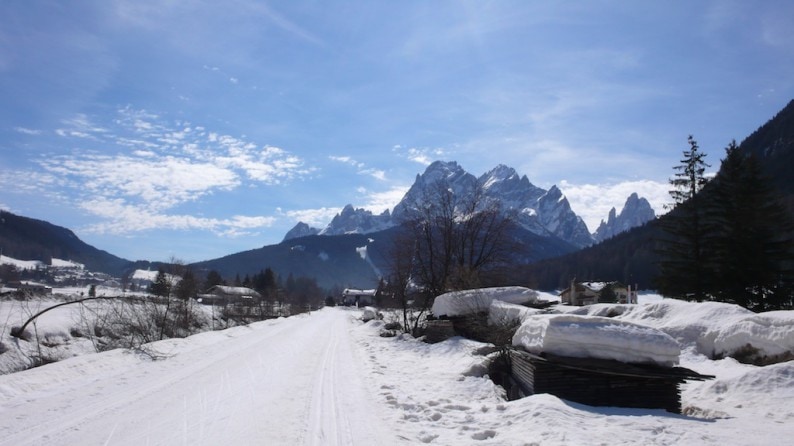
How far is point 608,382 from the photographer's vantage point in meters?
9.23

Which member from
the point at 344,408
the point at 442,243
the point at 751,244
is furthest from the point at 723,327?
the point at 442,243

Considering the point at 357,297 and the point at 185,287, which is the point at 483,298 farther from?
the point at 357,297

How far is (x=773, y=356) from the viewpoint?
11.4 meters

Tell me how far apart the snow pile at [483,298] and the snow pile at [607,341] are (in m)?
9.45

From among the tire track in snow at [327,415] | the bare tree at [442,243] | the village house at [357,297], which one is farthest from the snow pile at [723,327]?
the village house at [357,297]

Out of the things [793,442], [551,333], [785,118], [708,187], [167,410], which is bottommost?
[167,410]

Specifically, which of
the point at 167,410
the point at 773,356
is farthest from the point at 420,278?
the point at 167,410

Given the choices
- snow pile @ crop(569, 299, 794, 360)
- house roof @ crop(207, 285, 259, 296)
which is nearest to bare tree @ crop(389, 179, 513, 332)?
snow pile @ crop(569, 299, 794, 360)

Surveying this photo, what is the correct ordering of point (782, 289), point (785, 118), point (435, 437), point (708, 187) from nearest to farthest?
1. point (435, 437)
2. point (782, 289)
3. point (708, 187)
4. point (785, 118)

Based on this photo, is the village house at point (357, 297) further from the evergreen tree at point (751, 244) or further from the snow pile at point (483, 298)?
the snow pile at point (483, 298)

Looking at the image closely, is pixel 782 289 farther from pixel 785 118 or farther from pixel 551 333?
pixel 785 118

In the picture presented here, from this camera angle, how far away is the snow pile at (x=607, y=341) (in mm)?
9352

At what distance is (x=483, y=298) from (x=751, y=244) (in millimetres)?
14884

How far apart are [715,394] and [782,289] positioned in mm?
17462
